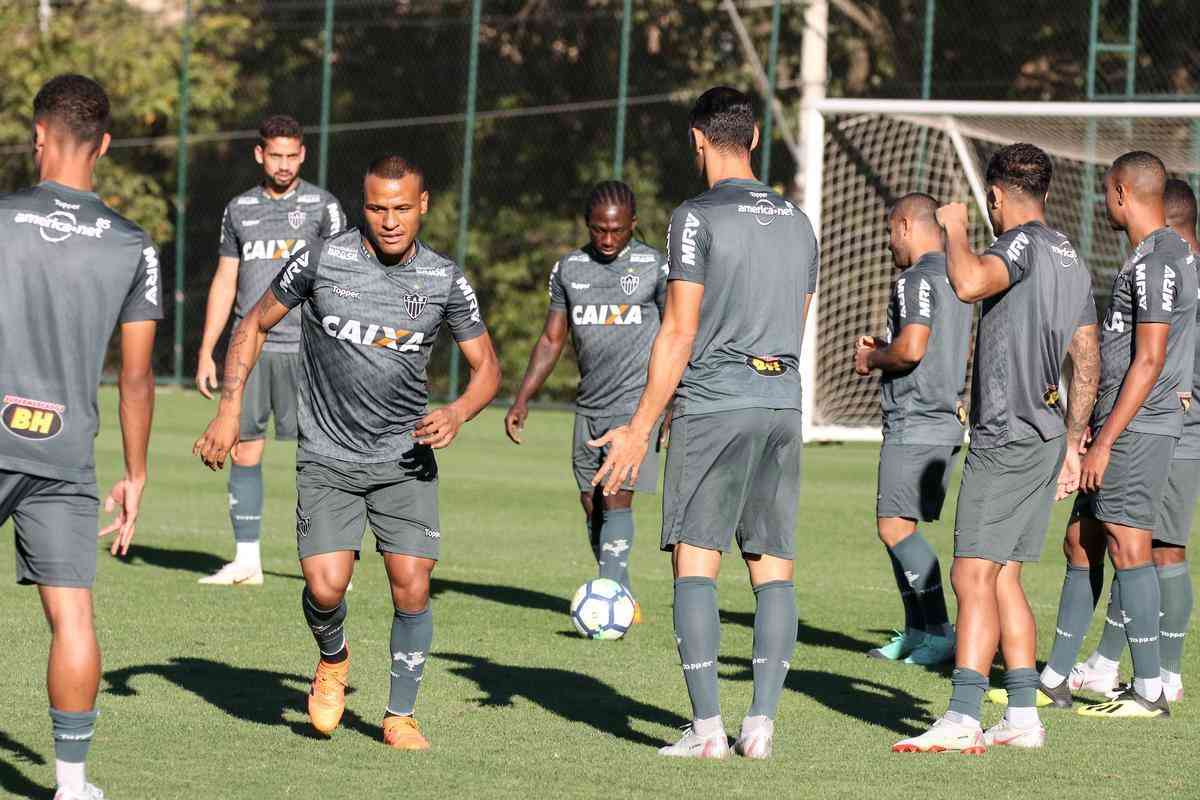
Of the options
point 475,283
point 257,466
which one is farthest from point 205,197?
point 257,466

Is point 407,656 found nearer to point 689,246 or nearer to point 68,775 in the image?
point 68,775

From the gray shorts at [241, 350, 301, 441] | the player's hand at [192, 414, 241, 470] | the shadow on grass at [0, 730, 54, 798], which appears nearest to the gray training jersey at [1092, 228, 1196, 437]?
the player's hand at [192, 414, 241, 470]

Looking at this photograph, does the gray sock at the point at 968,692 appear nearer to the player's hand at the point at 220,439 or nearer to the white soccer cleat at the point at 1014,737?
the white soccer cleat at the point at 1014,737

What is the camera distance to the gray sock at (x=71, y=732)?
5.30 meters

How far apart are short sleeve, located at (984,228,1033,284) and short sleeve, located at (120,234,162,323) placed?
2.84 metres

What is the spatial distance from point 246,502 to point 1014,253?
16.9 feet

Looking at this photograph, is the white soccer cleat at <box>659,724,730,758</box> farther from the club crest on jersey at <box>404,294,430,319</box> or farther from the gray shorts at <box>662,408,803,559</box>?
the club crest on jersey at <box>404,294,430,319</box>

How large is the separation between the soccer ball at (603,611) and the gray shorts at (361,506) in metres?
2.22

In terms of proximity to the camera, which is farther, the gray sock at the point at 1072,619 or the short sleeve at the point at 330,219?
the short sleeve at the point at 330,219

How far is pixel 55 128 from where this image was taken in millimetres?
5418

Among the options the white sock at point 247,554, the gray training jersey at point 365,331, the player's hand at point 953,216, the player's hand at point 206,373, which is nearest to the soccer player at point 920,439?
the player's hand at point 953,216

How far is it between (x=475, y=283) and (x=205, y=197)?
15.5 ft

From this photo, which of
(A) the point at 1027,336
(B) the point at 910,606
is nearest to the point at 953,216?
(A) the point at 1027,336

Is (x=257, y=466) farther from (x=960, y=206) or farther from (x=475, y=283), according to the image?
(x=475, y=283)
